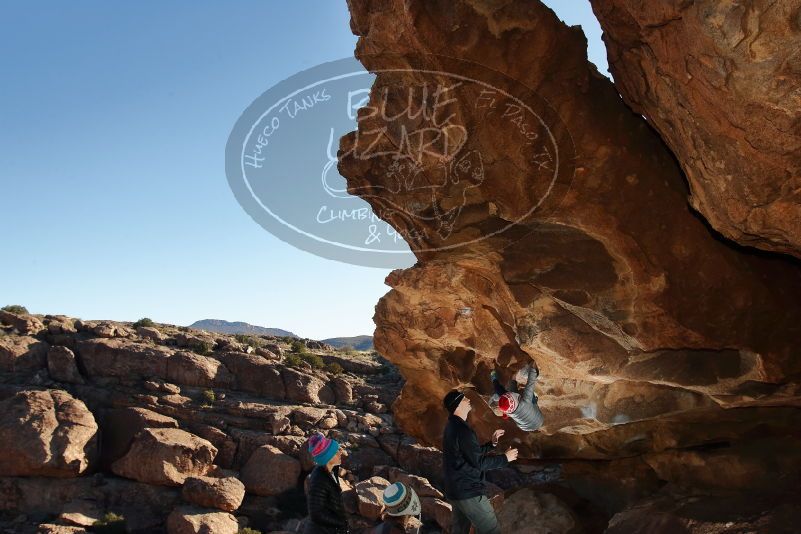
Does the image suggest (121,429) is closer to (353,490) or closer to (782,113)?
(353,490)

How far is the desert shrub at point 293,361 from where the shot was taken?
31.8 meters

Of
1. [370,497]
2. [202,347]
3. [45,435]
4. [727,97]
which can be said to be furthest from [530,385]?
[202,347]

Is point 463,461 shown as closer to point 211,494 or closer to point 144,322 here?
point 211,494

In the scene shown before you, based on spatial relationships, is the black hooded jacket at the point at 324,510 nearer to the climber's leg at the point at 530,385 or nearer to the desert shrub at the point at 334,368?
the climber's leg at the point at 530,385

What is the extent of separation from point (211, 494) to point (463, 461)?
18282 mm

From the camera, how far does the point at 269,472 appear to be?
75.9ft

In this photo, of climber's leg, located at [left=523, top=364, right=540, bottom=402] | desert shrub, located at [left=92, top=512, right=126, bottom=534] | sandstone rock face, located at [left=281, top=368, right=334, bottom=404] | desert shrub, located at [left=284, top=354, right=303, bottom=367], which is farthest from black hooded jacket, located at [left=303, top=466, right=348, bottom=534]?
desert shrub, located at [left=284, top=354, right=303, bottom=367]

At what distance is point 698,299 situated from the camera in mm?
6098

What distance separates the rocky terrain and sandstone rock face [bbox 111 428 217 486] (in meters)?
0.05

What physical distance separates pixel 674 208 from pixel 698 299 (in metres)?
1.06

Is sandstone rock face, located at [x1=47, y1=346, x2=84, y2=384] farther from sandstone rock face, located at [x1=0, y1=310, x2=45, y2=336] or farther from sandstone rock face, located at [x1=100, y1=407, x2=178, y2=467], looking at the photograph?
sandstone rock face, located at [x1=100, y1=407, x2=178, y2=467]

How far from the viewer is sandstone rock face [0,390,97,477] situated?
2059 centimetres

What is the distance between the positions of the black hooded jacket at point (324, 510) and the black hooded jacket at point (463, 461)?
1185 millimetres

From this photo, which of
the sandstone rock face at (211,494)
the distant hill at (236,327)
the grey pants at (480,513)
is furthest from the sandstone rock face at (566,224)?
the distant hill at (236,327)
